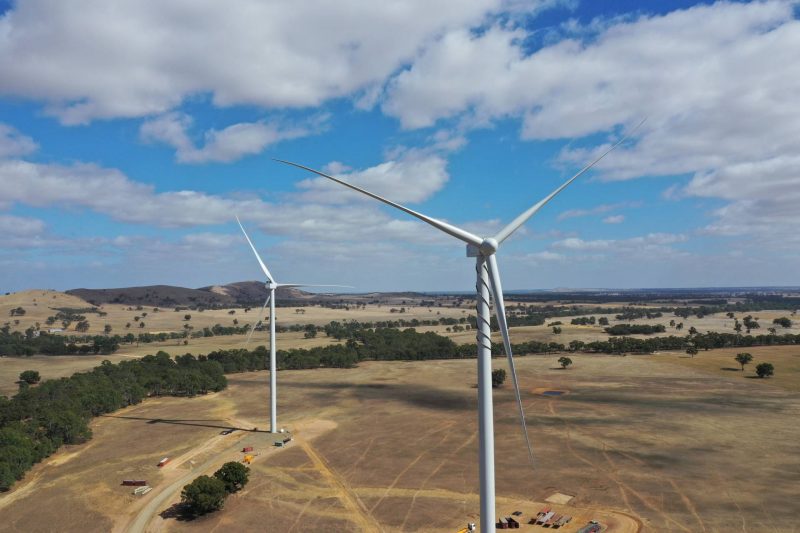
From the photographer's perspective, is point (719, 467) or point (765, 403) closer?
point (719, 467)

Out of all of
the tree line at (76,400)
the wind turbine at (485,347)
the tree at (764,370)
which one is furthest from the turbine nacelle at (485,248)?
the tree at (764,370)

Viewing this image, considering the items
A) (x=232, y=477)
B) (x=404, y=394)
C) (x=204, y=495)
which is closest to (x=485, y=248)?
(x=204, y=495)

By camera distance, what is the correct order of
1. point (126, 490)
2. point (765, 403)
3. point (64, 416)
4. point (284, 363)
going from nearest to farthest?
1. point (126, 490)
2. point (64, 416)
3. point (765, 403)
4. point (284, 363)

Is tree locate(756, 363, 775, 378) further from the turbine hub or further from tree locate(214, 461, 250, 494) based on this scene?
the turbine hub

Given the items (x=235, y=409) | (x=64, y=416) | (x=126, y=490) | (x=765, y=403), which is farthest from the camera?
(x=235, y=409)

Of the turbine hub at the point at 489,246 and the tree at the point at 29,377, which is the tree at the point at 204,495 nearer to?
the turbine hub at the point at 489,246

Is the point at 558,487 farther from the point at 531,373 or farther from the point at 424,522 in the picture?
the point at 531,373

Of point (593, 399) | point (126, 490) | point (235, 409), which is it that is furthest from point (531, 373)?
point (126, 490)
